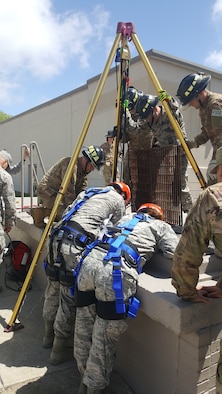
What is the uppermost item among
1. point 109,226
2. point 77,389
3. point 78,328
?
point 109,226

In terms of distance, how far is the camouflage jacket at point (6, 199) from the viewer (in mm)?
4711

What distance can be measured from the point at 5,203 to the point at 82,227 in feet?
6.97

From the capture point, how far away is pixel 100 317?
2.60 metres

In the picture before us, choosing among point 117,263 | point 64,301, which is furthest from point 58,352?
point 117,263

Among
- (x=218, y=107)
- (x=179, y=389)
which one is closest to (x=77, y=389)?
(x=179, y=389)

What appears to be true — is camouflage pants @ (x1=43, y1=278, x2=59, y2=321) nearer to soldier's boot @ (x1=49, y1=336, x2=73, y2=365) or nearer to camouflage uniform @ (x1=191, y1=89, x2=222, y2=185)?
soldier's boot @ (x1=49, y1=336, x2=73, y2=365)

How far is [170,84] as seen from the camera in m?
10.5

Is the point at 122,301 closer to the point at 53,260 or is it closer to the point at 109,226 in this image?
the point at 109,226

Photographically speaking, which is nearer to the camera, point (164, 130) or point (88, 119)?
point (88, 119)

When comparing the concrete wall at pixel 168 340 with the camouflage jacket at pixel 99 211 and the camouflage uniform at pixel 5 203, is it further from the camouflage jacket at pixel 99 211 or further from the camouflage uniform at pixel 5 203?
the camouflage uniform at pixel 5 203

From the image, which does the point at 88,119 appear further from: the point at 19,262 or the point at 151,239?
the point at 19,262

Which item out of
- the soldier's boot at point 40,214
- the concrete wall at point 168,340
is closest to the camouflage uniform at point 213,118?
the concrete wall at point 168,340

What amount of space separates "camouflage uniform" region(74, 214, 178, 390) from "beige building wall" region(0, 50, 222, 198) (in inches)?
70.8

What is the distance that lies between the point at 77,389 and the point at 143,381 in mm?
578
